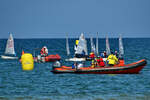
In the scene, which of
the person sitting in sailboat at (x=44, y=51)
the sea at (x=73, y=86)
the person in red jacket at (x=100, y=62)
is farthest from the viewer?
the person sitting in sailboat at (x=44, y=51)

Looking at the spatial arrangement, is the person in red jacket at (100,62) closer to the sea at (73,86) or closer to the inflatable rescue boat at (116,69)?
the inflatable rescue boat at (116,69)

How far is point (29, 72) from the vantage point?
5625 centimetres

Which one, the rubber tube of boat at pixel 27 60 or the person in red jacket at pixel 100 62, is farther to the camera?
the person in red jacket at pixel 100 62

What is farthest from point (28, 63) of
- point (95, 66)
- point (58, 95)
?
point (58, 95)

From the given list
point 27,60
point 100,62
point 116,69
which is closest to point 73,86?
point 116,69

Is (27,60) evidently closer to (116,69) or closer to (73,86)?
(73,86)

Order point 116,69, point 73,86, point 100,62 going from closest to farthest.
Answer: point 73,86 → point 116,69 → point 100,62

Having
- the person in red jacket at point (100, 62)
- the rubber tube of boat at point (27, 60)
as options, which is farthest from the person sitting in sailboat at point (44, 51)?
the person in red jacket at point (100, 62)

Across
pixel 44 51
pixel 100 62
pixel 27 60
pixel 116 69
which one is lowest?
pixel 116 69

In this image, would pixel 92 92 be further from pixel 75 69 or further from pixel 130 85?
pixel 75 69

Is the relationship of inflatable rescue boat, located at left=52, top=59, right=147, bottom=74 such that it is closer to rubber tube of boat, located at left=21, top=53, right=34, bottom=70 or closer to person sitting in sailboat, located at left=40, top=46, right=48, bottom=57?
rubber tube of boat, located at left=21, top=53, right=34, bottom=70

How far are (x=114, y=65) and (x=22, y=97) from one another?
59.3 feet

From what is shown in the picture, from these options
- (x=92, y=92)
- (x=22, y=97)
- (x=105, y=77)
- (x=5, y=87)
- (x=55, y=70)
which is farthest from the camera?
(x=55, y=70)

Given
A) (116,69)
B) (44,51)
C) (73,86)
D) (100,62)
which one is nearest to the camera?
(73,86)
